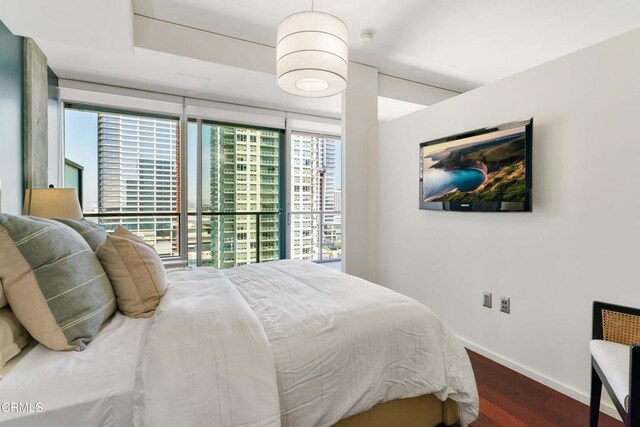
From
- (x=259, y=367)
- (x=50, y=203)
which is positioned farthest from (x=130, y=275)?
(x=50, y=203)

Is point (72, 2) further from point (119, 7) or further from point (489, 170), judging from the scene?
point (489, 170)

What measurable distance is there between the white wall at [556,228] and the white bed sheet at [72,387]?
2.35 m

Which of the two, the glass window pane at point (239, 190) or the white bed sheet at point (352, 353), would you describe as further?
the glass window pane at point (239, 190)

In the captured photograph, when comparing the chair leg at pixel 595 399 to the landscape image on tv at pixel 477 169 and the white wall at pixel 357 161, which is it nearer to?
the landscape image on tv at pixel 477 169

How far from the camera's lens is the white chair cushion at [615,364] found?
3.87ft

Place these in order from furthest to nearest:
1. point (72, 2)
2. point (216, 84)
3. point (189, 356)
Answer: point (216, 84), point (72, 2), point (189, 356)

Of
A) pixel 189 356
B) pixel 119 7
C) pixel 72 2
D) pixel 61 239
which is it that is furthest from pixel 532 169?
pixel 72 2

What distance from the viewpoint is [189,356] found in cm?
104

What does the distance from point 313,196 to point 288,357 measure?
164 inches

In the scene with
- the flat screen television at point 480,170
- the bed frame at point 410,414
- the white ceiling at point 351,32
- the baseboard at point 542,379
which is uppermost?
the white ceiling at point 351,32

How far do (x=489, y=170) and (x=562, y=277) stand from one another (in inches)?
33.6

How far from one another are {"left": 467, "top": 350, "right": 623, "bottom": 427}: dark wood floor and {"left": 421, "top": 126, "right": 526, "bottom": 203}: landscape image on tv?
1229 millimetres

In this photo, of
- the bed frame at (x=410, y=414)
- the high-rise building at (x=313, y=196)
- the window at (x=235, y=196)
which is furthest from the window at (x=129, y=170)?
the bed frame at (x=410, y=414)

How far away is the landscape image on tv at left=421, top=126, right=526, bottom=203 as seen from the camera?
6.98 feet
